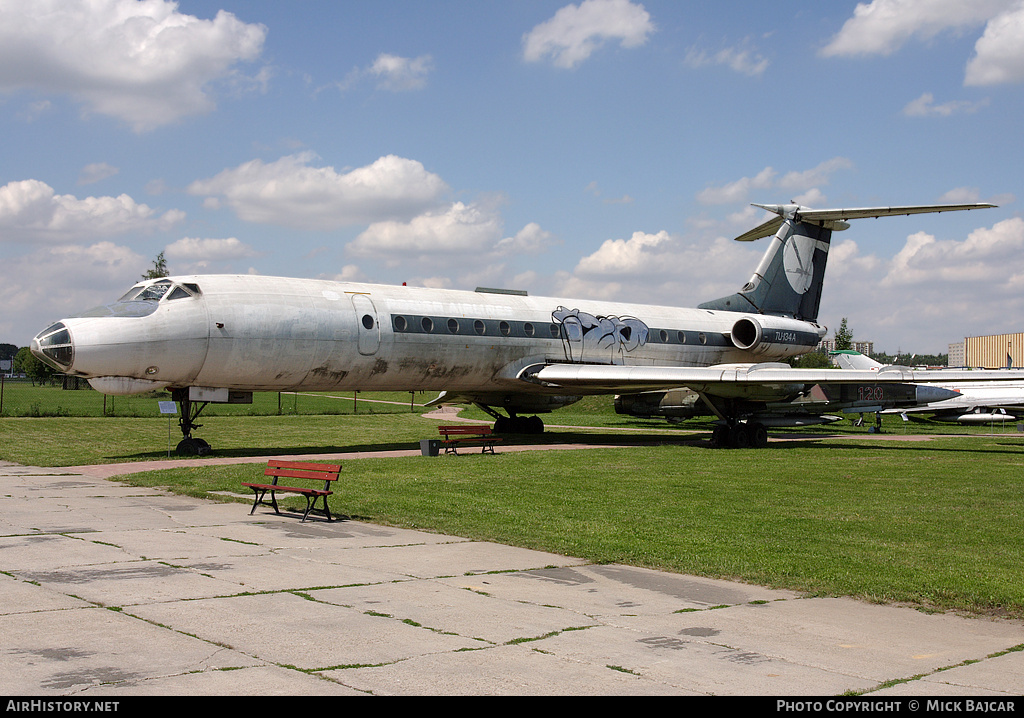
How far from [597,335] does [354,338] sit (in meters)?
7.76

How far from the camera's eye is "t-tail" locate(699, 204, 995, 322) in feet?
93.2

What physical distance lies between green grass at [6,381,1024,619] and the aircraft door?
295 cm

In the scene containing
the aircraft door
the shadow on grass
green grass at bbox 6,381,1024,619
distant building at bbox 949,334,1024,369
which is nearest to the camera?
green grass at bbox 6,381,1024,619

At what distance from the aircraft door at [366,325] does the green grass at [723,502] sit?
2.95m

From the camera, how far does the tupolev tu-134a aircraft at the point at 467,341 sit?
57.9 ft

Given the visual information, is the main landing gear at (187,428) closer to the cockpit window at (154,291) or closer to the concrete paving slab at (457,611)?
the cockpit window at (154,291)

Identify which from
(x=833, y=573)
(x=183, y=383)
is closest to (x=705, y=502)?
(x=833, y=573)

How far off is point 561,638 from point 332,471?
5.86m

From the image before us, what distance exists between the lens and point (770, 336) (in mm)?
27703

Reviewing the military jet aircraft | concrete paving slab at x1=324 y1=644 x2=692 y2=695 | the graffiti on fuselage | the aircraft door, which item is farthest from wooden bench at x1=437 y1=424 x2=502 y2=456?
the military jet aircraft

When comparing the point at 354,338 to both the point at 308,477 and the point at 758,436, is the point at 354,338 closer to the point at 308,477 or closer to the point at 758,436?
the point at 308,477

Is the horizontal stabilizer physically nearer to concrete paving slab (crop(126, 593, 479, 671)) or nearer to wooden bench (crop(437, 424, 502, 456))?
wooden bench (crop(437, 424, 502, 456))

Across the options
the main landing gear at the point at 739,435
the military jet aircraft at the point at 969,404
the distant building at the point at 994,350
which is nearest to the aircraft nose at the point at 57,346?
the main landing gear at the point at 739,435

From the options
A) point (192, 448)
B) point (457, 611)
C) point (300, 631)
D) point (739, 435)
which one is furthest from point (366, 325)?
point (300, 631)
